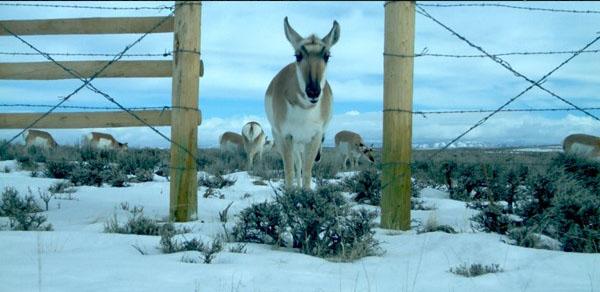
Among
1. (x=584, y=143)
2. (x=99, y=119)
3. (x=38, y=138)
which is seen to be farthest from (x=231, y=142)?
(x=99, y=119)

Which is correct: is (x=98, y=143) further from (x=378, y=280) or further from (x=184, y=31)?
(x=378, y=280)

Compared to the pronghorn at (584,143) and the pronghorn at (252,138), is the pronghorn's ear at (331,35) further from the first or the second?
the pronghorn at (252,138)

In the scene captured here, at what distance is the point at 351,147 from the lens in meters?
29.1

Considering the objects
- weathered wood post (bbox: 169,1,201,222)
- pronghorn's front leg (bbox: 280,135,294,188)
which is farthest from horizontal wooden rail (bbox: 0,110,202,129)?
pronghorn's front leg (bbox: 280,135,294,188)

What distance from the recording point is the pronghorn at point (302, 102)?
7203 millimetres

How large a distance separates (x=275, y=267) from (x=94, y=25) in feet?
12.8

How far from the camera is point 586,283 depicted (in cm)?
370

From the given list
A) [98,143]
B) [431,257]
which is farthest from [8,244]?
[98,143]

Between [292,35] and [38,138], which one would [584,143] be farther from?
[38,138]

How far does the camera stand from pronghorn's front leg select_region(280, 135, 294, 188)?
8.38 m

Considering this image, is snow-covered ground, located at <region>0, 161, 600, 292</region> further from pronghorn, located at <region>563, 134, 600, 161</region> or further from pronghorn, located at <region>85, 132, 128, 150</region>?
pronghorn, located at <region>85, 132, 128, 150</region>

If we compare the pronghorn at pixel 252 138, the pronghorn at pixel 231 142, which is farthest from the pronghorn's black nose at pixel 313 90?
the pronghorn at pixel 231 142

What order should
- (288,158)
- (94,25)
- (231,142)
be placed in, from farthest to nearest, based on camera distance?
1. (231,142)
2. (288,158)
3. (94,25)

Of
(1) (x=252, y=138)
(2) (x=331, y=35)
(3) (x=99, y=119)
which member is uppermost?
(2) (x=331, y=35)
